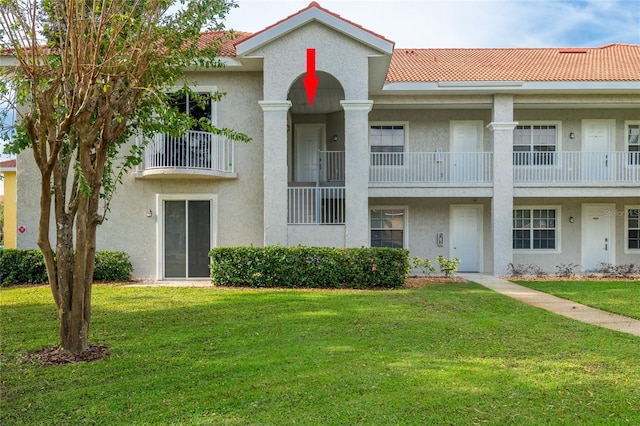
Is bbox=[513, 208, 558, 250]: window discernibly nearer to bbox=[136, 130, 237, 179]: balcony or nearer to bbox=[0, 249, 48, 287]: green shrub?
bbox=[136, 130, 237, 179]: balcony

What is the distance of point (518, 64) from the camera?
696 inches

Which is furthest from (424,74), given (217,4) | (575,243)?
(217,4)

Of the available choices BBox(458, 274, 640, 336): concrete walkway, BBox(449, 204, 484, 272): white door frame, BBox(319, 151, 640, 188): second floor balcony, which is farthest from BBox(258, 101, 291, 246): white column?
BBox(449, 204, 484, 272): white door frame

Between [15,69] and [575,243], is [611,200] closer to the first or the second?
[575,243]

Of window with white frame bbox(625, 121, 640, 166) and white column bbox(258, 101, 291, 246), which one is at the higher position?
window with white frame bbox(625, 121, 640, 166)

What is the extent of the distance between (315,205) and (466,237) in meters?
6.31

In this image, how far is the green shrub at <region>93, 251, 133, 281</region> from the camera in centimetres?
1352

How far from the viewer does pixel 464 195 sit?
50.4 ft

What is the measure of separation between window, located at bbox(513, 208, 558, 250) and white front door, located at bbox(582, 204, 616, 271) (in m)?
1.11

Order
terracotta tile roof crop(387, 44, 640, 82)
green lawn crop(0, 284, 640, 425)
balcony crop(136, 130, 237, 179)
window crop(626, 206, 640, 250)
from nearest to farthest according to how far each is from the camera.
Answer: green lawn crop(0, 284, 640, 425), balcony crop(136, 130, 237, 179), terracotta tile roof crop(387, 44, 640, 82), window crop(626, 206, 640, 250)

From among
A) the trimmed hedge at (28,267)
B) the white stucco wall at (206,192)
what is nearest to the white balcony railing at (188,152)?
the white stucco wall at (206,192)

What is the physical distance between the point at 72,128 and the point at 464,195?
12.2m

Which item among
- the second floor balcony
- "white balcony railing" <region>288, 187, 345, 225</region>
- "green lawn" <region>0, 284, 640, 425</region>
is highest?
the second floor balcony

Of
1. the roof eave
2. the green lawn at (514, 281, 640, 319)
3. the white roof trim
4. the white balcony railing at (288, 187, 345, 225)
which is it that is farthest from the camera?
the roof eave
